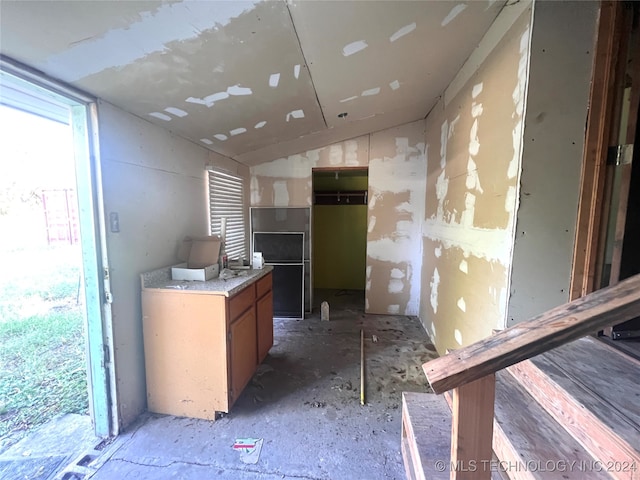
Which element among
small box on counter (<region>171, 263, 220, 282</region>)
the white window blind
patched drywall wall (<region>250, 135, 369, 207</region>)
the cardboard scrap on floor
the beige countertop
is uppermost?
patched drywall wall (<region>250, 135, 369, 207</region>)

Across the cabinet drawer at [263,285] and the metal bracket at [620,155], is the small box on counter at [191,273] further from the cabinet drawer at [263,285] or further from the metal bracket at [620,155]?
the metal bracket at [620,155]

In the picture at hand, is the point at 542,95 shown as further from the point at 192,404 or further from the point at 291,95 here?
the point at 192,404

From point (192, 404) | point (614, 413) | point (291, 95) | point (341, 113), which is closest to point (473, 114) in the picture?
point (341, 113)

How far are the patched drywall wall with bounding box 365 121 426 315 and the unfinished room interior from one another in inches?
35.0

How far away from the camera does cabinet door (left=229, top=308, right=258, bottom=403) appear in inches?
76.0

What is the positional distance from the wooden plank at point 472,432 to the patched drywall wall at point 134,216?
1.95m

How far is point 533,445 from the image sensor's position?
97 centimetres

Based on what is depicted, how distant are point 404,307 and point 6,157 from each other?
4.36 m

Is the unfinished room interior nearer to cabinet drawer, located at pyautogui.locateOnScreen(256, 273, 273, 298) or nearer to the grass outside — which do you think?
cabinet drawer, located at pyautogui.locateOnScreen(256, 273, 273, 298)

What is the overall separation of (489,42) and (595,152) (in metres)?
1.00

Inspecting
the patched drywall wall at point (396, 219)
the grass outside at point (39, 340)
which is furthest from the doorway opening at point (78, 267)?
the patched drywall wall at point (396, 219)

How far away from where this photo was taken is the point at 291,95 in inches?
79.9

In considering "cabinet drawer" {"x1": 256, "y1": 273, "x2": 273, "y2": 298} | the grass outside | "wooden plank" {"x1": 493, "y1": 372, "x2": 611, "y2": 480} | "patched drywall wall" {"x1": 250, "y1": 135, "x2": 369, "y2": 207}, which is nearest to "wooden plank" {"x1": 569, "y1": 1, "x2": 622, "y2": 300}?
"wooden plank" {"x1": 493, "y1": 372, "x2": 611, "y2": 480}

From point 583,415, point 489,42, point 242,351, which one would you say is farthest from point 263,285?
point 489,42
